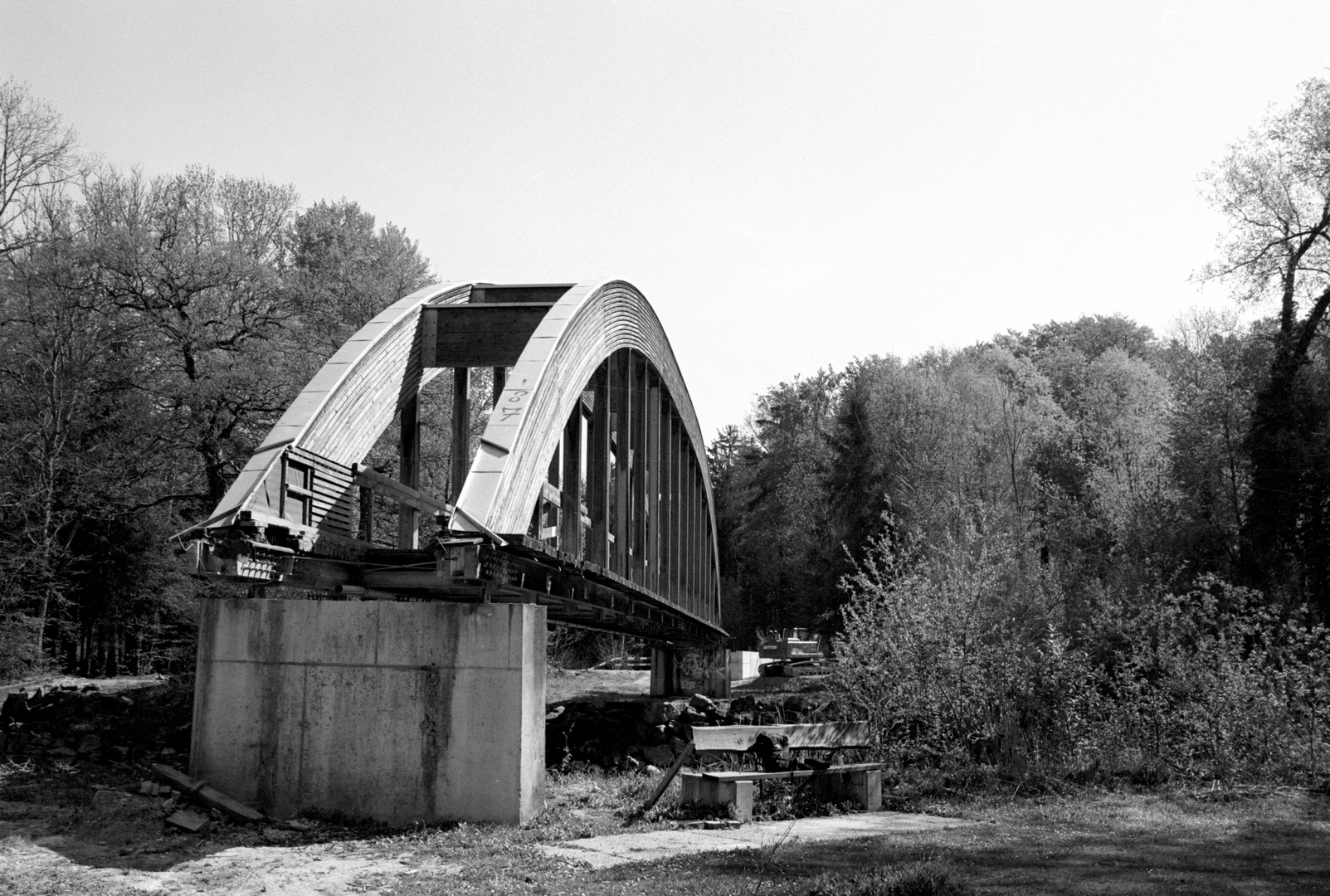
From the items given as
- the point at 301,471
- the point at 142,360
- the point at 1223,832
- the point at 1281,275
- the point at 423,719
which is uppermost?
the point at 1281,275

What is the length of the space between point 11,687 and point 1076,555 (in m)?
30.3

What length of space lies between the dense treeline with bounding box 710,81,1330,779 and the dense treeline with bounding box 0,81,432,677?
51.7 feet

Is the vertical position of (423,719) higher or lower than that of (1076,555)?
lower

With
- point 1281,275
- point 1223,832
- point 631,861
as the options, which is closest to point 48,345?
point 631,861

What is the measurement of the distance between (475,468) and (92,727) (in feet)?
26.9

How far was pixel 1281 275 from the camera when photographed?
1137 inches

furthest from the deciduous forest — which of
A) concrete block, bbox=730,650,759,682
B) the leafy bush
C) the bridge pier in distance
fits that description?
concrete block, bbox=730,650,759,682

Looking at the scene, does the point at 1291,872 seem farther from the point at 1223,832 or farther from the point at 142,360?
the point at 142,360

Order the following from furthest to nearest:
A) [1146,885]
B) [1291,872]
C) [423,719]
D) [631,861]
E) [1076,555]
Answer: [1076,555] < [423,719] < [631,861] < [1291,872] < [1146,885]

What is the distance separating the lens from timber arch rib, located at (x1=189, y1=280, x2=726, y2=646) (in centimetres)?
1168

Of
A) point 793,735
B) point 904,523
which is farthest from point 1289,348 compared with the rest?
point 793,735

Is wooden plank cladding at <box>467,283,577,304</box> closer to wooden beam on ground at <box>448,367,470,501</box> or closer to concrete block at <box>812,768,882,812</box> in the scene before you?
wooden beam on ground at <box>448,367,470,501</box>

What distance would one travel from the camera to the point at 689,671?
43031mm

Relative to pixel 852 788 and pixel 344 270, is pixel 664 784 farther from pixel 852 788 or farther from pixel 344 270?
pixel 344 270
